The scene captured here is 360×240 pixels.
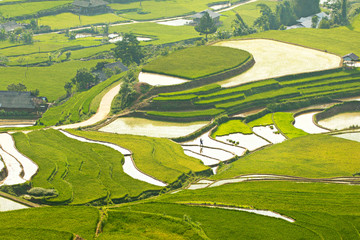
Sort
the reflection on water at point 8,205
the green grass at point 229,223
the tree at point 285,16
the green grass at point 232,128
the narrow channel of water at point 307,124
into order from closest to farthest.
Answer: the green grass at point 229,223
the reflection on water at point 8,205
the green grass at point 232,128
the narrow channel of water at point 307,124
the tree at point 285,16

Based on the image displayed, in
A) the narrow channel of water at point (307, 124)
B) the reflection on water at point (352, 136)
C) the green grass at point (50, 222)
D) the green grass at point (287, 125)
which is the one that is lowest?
the narrow channel of water at point (307, 124)

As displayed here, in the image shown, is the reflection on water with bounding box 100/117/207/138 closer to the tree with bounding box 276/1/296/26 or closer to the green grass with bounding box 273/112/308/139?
the green grass with bounding box 273/112/308/139

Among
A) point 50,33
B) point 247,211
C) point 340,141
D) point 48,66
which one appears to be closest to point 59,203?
point 247,211

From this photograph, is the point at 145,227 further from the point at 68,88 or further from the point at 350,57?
the point at 350,57

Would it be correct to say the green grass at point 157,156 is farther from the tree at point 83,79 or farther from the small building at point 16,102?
the tree at point 83,79

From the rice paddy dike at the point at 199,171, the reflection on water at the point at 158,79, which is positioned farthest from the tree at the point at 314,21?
the reflection on water at the point at 158,79
